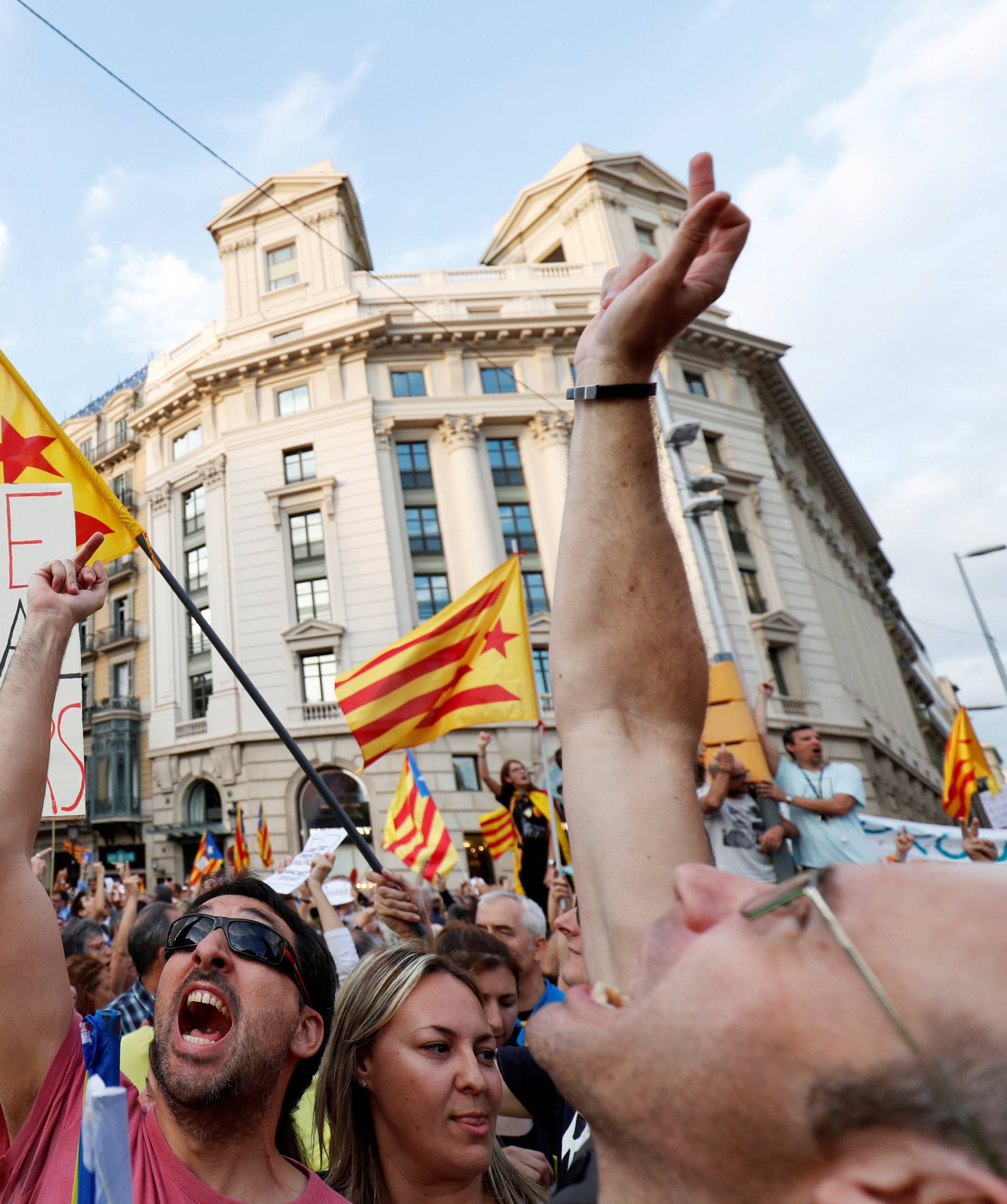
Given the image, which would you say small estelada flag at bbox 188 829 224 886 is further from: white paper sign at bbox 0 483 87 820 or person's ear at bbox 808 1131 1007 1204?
person's ear at bbox 808 1131 1007 1204

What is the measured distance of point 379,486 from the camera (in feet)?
86.6

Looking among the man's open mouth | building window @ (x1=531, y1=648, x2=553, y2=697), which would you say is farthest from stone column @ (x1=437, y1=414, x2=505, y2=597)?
the man's open mouth

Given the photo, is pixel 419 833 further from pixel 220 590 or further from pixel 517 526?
pixel 220 590

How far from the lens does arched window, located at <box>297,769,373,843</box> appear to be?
2372cm

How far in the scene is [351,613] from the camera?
25391 mm

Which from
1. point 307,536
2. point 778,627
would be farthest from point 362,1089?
point 778,627

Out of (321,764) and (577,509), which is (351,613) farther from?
(577,509)

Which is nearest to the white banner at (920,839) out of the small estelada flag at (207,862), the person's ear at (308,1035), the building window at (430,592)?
the person's ear at (308,1035)

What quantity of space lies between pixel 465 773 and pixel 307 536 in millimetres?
9200

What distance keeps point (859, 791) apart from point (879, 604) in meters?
44.7

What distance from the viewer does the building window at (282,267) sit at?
29969 mm

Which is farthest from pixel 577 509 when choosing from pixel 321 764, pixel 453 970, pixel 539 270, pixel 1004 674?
pixel 539 270

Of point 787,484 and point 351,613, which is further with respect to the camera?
point 787,484

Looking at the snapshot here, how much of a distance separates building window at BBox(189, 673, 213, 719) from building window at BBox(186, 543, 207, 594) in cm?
291
